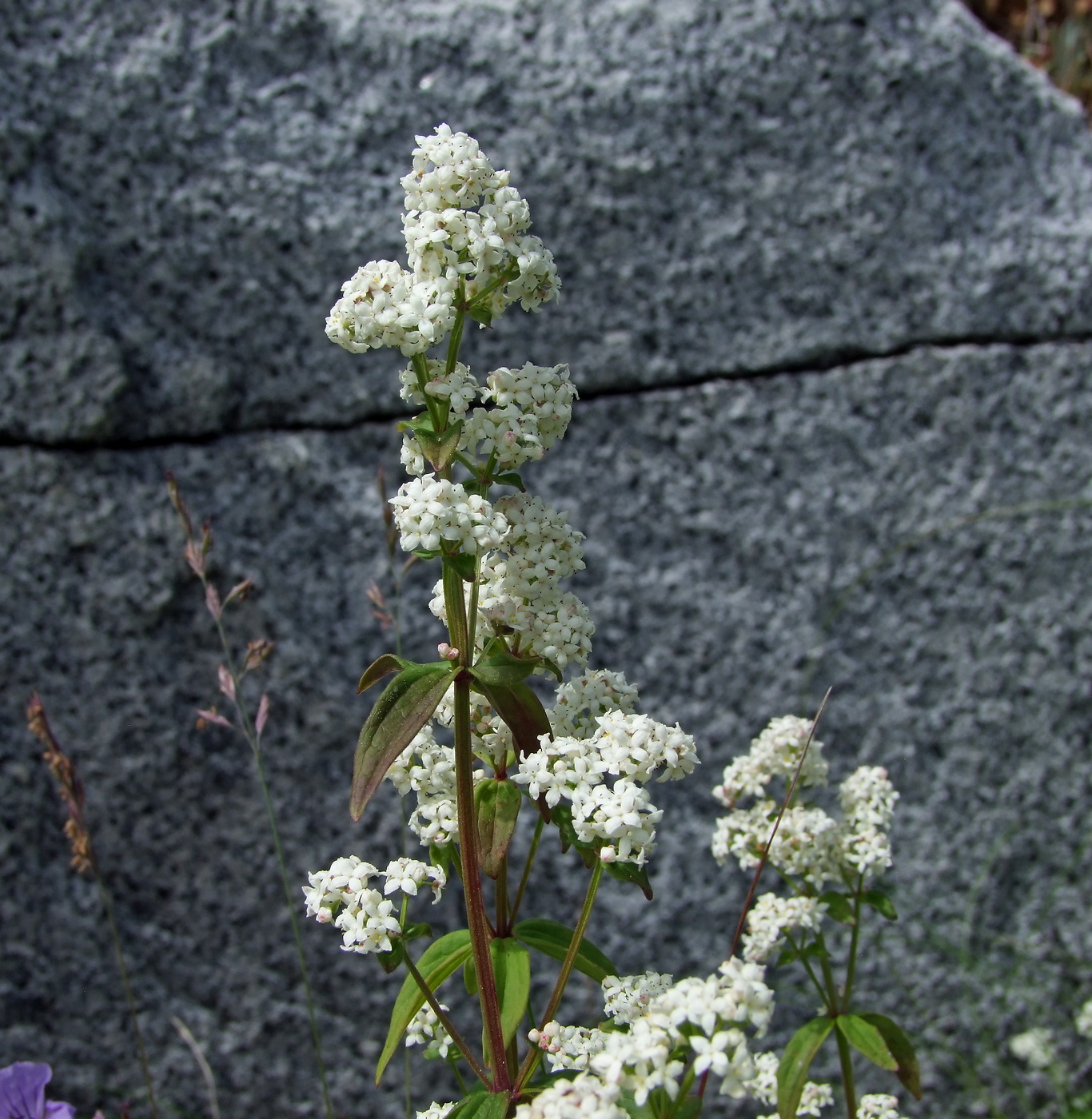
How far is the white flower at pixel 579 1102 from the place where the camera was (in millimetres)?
823

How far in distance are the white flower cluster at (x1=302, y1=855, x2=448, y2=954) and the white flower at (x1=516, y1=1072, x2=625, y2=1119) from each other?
205 millimetres

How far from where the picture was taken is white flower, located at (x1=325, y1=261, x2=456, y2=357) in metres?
0.99

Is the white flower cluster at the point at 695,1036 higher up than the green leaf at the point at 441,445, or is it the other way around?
the green leaf at the point at 441,445

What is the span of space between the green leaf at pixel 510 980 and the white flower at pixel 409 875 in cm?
14

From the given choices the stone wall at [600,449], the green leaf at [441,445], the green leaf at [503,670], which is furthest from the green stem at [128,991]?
the green leaf at [441,445]

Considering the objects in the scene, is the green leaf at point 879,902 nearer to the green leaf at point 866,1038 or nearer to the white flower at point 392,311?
the green leaf at point 866,1038

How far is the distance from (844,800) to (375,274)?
3.14ft

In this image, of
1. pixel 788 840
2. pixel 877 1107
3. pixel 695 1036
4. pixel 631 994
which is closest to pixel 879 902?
pixel 788 840

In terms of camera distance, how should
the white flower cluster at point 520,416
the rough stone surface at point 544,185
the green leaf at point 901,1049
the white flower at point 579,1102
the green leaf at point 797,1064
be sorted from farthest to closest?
the rough stone surface at point 544,185, the green leaf at point 901,1049, the green leaf at point 797,1064, the white flower cluster at point 520,416, the white flower at point 579,1102

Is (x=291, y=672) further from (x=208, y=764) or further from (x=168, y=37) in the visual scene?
(x=168, y=37)

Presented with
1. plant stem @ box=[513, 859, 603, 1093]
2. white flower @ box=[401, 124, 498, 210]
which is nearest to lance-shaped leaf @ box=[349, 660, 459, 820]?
plant stem @ box=[513, 859, 603, 1093]

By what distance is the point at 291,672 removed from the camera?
7.28 ft

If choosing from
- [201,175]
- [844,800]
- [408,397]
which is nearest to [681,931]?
[844,800]

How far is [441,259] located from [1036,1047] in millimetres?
2181
